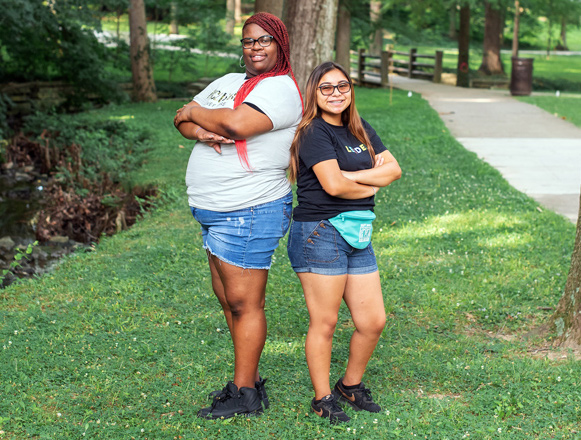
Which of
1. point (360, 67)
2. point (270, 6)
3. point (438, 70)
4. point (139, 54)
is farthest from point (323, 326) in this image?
point (360, 67)

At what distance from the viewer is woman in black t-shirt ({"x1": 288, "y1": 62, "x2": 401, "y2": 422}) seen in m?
3.33

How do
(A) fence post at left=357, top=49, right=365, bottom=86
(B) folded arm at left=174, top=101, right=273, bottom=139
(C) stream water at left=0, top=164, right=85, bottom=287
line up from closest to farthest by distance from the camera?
1. (B) folded arm at left=174, top=101, right=273, bottom=139
2. (C) stream water at left=0, top=164, right=85, bottom=287
3. (A) fence post at left=357, top=49, right=365, bottom=86

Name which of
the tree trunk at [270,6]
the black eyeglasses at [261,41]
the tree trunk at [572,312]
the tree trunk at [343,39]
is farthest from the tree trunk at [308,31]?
the tree trunk at [343,39]

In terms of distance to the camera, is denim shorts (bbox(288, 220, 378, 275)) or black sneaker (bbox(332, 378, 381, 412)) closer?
denim shorts (bbox(288, 220, 378, 275))

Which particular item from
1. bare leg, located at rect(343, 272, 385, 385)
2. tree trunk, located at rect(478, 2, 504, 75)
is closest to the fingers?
bare leg, located at rect(343, 272, 385, 385)

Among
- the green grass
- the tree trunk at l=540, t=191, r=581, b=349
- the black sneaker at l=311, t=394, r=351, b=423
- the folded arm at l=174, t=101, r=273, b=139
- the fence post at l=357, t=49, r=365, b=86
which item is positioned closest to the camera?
the folded arm at l=174, t=101, r=273, b=139

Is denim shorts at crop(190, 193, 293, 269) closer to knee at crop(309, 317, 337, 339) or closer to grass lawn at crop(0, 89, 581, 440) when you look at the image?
knee at crop(309, 317, 337, 339)

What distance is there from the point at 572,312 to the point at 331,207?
1.98 metres

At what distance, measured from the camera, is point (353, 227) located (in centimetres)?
337

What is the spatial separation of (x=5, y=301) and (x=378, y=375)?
10.5 ft

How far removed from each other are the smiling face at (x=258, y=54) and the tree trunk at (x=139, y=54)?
16650mm

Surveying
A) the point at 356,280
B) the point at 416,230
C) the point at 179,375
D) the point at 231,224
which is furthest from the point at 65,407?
the point at 416,230

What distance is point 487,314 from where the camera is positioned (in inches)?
200

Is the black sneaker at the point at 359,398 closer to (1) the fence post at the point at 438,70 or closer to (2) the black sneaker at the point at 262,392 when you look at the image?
(2) the black sneaker at the point at 262,392
